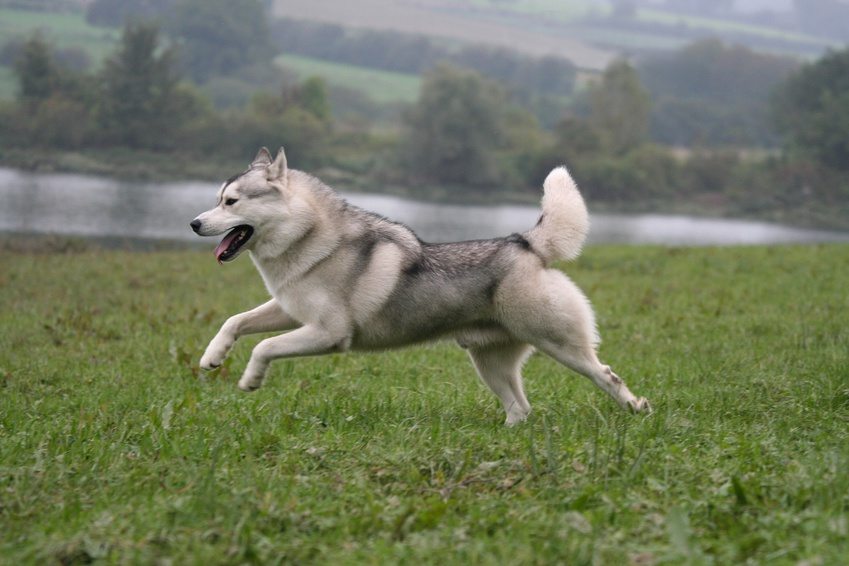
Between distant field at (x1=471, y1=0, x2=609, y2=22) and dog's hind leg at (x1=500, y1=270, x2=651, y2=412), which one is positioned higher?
dog's hind leg at (x1=500, y1=270, x2=651, y2=412)

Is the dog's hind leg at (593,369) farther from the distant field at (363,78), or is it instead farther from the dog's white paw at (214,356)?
the distant field at (363,78)

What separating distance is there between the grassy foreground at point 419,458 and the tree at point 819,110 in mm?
70937

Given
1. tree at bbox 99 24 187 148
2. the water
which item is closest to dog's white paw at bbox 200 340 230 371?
the water

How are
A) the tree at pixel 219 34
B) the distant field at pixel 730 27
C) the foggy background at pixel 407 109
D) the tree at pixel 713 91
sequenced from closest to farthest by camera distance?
the foggy background at pixel 407 109 → the tree at pixel 219 34 → the tree at pixel 713 91 → the distant field at pixel 730 27

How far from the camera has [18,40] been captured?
77125mm

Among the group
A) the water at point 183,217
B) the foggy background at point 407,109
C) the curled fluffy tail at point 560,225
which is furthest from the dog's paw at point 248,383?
the foggy background at point 407,109

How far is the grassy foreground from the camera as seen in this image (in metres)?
4.05

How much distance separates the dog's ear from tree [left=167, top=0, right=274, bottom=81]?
86419 millimetres

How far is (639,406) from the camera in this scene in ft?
22.0

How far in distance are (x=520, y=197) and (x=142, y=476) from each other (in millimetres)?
62115

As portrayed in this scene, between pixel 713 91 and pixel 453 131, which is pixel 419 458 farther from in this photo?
pixel 713 91

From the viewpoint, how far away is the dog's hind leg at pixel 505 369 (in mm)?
7078

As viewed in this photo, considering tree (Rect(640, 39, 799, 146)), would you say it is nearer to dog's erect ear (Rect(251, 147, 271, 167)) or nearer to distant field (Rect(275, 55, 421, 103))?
distant field (Rect(275, 55, 421, 103))

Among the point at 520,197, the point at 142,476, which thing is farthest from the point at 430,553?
the point at 520,197
